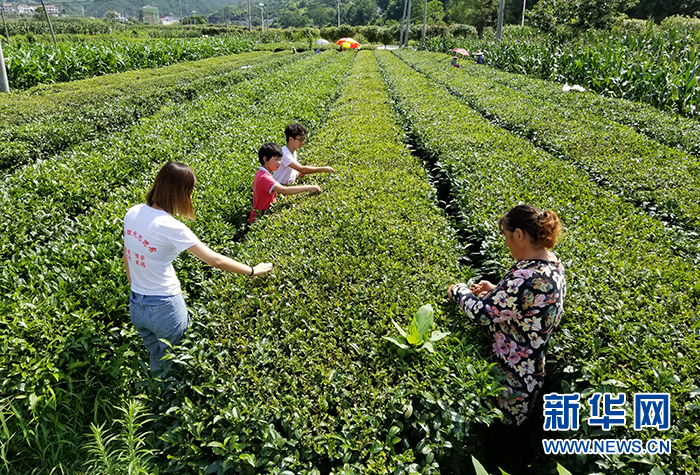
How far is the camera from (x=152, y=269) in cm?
280

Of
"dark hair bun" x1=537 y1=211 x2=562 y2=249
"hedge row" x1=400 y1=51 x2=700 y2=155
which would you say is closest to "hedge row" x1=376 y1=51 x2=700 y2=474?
"dark hair bun" x1=537 y1=211 x2=562 y2=249

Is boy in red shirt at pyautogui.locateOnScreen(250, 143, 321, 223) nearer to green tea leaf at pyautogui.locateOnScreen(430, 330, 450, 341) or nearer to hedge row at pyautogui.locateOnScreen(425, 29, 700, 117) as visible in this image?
green tea leaf at pyautogui.locateOnScreen(430, 330, 450, 341)

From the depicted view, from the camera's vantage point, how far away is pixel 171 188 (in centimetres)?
279

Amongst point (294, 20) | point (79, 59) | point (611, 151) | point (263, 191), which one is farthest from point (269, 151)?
point (294, 20)

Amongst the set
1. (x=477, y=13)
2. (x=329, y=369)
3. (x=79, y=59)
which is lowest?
(x=329, y=369)

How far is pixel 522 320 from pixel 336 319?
1355mm

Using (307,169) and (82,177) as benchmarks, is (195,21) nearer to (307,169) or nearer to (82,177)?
(82,177)

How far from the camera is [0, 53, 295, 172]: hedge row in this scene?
8.66m

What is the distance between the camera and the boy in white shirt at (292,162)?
540cm

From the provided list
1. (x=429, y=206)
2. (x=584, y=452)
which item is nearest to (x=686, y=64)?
(x=429, y=206)

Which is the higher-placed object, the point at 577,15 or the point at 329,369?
the point at 577,15

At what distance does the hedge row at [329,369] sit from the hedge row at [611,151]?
135 inches

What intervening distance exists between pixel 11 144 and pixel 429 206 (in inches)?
351

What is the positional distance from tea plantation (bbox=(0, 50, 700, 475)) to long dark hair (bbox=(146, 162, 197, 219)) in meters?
0.93
